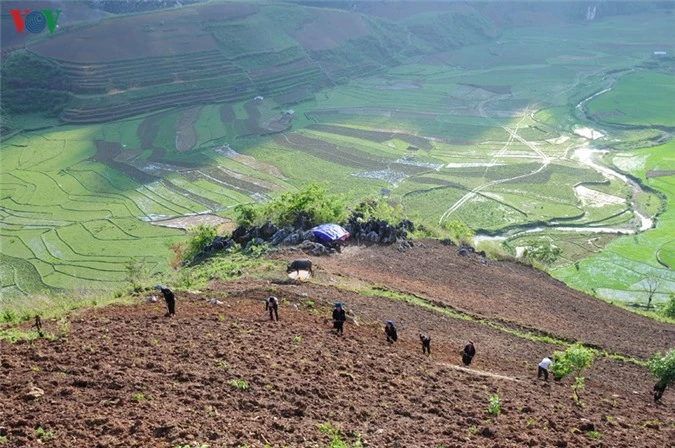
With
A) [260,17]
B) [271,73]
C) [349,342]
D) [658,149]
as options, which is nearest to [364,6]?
[260,17]

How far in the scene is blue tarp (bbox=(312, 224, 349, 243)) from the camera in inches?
1476

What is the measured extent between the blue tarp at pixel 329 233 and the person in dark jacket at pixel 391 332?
46.0ft

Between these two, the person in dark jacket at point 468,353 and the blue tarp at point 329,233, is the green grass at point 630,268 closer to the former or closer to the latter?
the blue tarp at point 329,233

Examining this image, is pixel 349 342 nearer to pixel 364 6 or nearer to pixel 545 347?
pixel 545 347

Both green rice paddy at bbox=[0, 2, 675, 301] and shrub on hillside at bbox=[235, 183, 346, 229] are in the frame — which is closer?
shrub on hillside at bbox=[235, 183, 346, 229]

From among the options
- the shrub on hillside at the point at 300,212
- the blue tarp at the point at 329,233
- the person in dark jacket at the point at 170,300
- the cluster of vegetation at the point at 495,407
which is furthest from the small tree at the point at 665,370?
the shrub on hillside at the point at 300,212

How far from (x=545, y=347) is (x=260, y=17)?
11638cm

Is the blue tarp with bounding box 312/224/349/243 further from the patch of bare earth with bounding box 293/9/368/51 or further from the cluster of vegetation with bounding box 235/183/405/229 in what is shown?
the patch of bare earth with bounding box 293/9/368/51

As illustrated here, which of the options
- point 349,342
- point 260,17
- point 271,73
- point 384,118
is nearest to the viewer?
point 349,342

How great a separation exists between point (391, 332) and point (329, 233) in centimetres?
1440

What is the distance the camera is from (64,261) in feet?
176

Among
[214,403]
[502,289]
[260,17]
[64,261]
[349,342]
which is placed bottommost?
[64,261]

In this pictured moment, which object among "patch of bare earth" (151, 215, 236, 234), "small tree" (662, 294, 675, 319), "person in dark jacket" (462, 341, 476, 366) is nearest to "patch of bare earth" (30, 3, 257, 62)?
"patch of bare earth" (151, 215, 236, 234)

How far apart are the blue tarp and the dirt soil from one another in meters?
8.03
